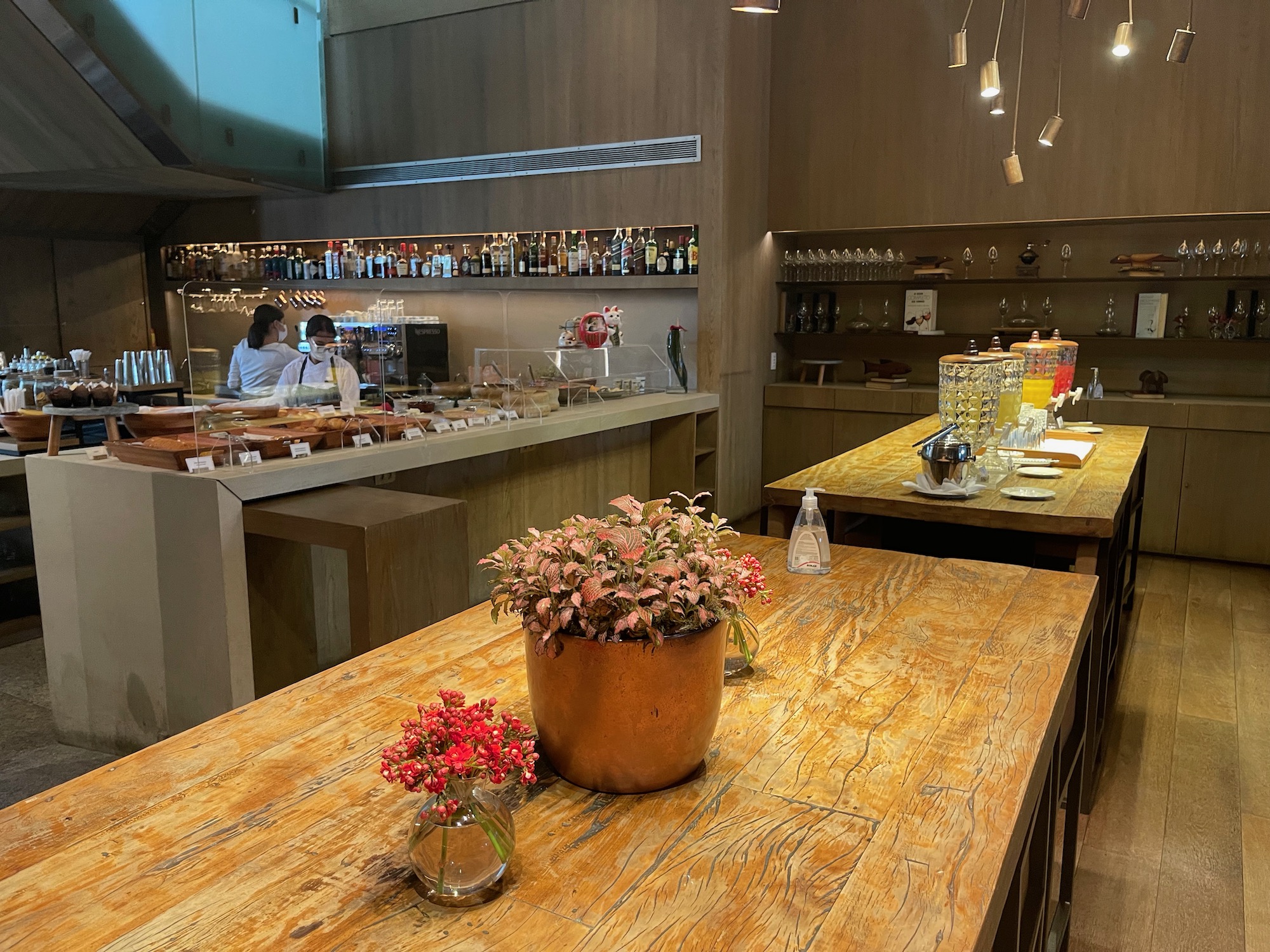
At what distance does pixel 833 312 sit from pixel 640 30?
7.75 feet

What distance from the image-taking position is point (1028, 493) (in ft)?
9.48

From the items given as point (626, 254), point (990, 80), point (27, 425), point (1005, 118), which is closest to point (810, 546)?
point (990, 80)

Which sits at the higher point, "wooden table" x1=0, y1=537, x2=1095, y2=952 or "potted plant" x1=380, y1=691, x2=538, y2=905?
"potted plant" x1=380, y1=691, x2=538, y2=905

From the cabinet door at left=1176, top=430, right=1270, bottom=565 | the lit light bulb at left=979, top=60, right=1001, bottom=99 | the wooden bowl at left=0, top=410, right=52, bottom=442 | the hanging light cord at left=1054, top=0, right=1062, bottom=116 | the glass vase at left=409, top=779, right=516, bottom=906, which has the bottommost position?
the cabinet door at left=1176, top=430, right=1270, bottom=565

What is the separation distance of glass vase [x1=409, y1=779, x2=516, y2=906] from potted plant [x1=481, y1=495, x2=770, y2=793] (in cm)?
21


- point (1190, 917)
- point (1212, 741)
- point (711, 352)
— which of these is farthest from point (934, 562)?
point (711, 352)

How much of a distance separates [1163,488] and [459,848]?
5.84 meters

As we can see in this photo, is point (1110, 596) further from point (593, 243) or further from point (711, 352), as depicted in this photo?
point (593, 243)

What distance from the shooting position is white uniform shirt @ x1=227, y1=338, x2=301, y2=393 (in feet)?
10.6

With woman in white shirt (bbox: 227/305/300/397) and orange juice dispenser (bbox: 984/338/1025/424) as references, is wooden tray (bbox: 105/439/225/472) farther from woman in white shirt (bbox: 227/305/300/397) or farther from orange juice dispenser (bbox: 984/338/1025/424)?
orange juice dispenser (bbox: 984/338/1025/424)

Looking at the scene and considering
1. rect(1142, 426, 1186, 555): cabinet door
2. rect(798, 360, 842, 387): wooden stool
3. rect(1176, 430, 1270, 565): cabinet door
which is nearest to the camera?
rect(1176, 430, 1270, 565): cabinet door

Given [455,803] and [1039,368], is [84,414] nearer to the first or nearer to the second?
[455,803]

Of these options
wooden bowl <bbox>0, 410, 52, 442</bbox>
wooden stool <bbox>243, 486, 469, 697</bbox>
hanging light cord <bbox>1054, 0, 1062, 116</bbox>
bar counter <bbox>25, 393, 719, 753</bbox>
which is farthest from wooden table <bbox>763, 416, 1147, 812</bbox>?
wooden bowl <bbox>0, 410, 52, 442</bbox>

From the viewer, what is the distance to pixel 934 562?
227 centimetres
